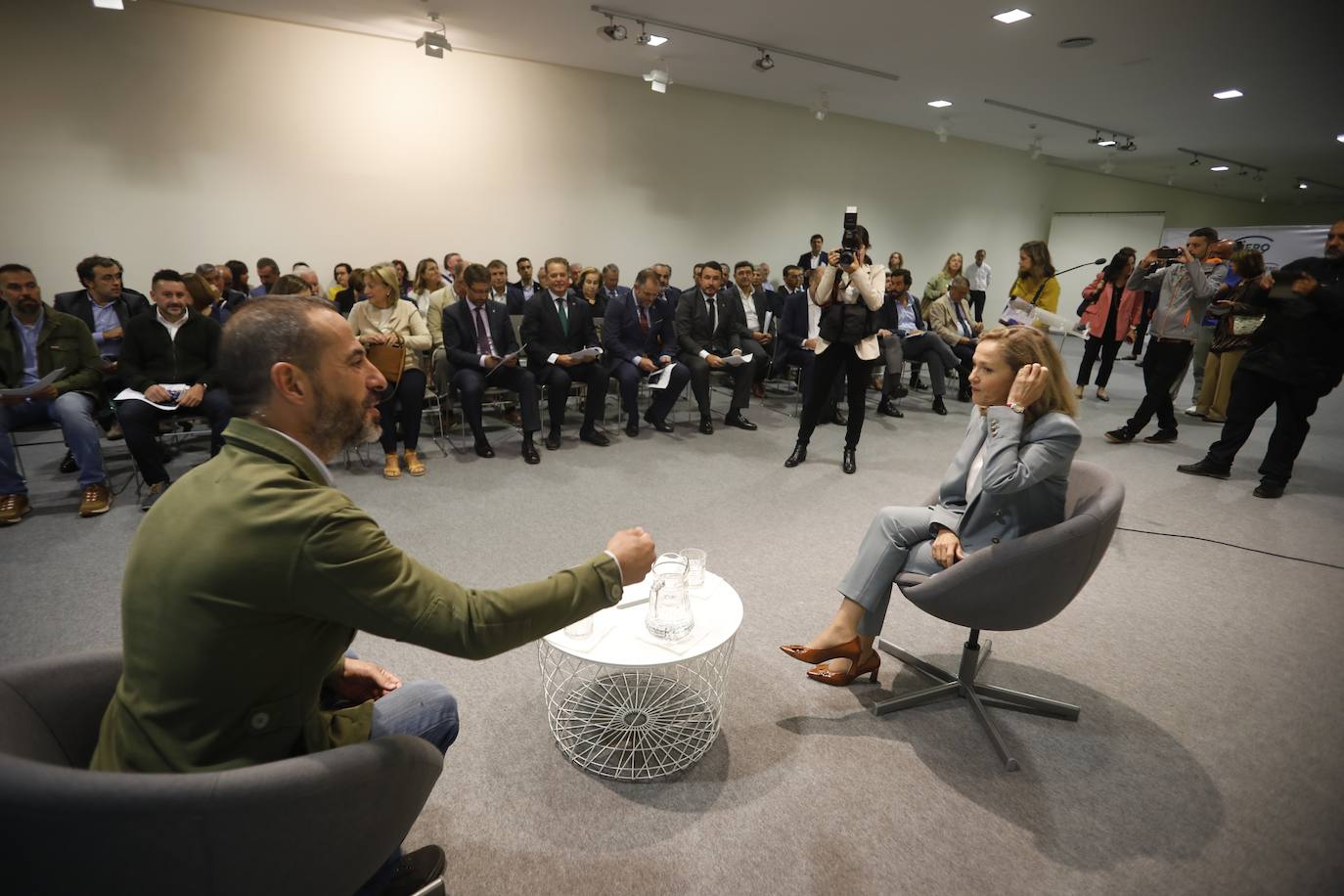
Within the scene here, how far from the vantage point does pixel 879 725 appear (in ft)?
7.15

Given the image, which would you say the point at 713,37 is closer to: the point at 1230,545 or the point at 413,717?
the point at 1230,545

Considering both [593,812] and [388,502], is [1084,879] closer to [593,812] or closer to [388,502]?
[593,812]

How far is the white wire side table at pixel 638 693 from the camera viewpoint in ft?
5.84

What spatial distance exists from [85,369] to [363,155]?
13.6ft

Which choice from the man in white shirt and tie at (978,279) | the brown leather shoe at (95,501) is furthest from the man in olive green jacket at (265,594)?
the man in white shirt and tie at (978,279)

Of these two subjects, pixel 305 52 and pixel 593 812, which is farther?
pixel 305 52

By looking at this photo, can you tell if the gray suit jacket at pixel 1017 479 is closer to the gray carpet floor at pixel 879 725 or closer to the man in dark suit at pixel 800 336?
the gray carpet floor at pixel 879 725

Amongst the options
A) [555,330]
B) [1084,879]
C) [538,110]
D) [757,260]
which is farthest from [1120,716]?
[757,260]

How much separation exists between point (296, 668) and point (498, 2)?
248 inches

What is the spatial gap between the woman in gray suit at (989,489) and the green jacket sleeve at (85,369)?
4.36 meters

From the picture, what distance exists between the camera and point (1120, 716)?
2.26m

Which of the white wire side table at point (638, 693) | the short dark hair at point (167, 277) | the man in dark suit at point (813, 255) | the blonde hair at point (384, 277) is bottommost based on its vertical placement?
the white wire side table at point (638, 693)

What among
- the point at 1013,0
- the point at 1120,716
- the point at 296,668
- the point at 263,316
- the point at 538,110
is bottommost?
the point at 1120,716

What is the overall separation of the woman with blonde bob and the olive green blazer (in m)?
3.53
